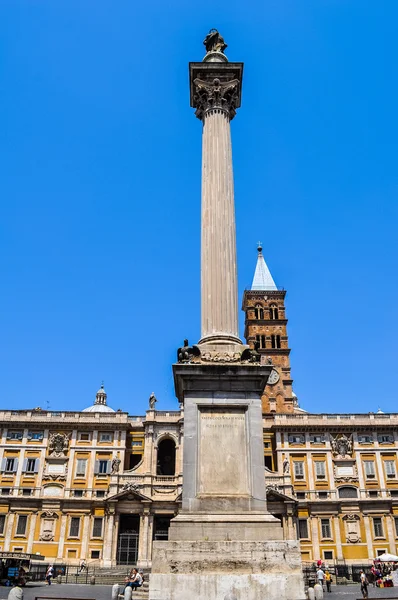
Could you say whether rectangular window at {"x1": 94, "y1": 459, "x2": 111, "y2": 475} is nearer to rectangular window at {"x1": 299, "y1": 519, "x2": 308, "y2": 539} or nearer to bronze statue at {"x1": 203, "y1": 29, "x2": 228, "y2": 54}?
rectangular window at {"x1": 299, "y1": 519, "x2": 308, "y2": 539}

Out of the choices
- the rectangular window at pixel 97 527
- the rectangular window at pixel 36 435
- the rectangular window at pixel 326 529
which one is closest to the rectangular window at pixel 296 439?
the rectangular window at pixel 326 529

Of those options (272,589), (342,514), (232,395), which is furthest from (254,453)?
(342,514)

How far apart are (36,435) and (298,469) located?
101 feet

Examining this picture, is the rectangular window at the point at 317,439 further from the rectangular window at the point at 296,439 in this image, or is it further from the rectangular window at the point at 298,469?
the rectangular window at the point at 298,469

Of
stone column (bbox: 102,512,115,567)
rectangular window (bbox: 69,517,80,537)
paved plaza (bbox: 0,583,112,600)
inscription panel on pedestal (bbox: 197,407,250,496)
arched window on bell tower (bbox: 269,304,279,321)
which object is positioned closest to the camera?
A: inscription panel on pedestal (bbox: 197,407,250,496)

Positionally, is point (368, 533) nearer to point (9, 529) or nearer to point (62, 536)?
point (62, 536)

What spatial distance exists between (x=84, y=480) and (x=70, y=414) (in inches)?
319

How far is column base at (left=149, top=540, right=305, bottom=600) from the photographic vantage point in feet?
37.5

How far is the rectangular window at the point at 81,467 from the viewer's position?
6072cm

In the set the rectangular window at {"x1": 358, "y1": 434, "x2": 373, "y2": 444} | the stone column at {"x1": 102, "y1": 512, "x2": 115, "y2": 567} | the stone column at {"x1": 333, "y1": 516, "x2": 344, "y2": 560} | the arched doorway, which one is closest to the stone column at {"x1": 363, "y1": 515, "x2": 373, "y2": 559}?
the stone column at {"x1": 333, "y1": 516, "x2": 344, "y2": 560}

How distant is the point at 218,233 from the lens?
17031 millimetres

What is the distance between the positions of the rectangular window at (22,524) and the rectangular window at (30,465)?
487 centimetres

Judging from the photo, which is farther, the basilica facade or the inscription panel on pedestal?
the basilica facade

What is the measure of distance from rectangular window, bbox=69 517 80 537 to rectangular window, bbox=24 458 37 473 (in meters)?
7.27
